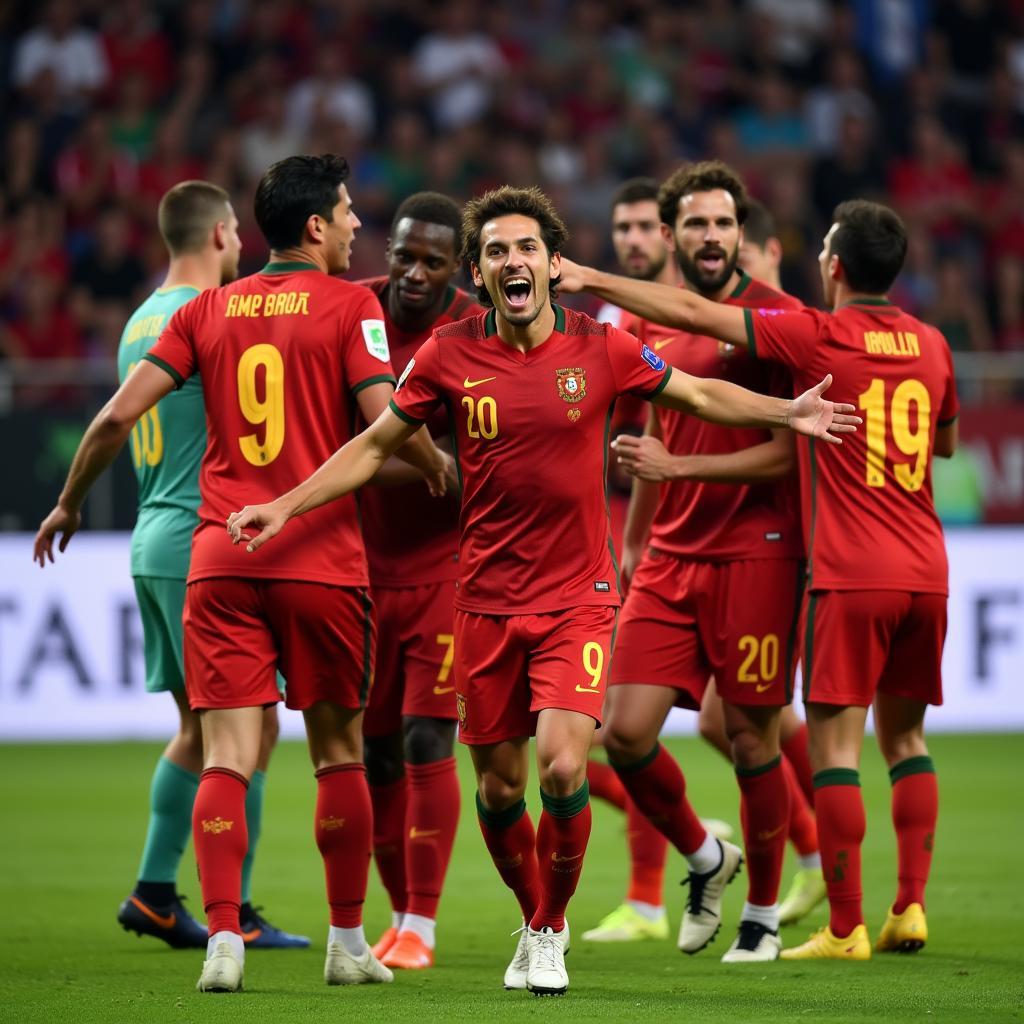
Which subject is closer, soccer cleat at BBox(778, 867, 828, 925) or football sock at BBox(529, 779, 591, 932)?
football sock at BBox(529, 779, 591, 932)

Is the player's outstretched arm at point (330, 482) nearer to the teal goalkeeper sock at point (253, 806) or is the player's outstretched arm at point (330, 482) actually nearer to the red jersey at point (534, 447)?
the red jersey at point (534, 447)

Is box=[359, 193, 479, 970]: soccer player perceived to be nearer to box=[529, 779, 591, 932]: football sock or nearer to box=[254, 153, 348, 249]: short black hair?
box=[254, 153, 348, 249]: short black hair

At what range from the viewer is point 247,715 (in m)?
5.64

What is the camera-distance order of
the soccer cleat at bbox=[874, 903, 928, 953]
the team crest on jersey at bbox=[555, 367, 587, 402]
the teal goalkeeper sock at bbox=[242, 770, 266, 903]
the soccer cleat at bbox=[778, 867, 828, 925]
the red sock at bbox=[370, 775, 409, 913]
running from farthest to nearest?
the soccer cleat at bbox=[778, 867, 828, 925] → the teal goalkeeper sock at bbox=[242, 770, 266, 903] → the red sock at bbox=[370, 775, 409, 913] → the soccer cleat at bbox=[874, 903, 928, 953] → the team crest on jersey at bbox=[555, 367, 587, 402]

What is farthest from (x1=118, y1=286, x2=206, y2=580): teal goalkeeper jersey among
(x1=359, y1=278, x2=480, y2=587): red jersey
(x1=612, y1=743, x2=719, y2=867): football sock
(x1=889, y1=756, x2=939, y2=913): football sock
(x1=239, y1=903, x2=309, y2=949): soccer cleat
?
(x1=889, y1=756, x2=939, y2=913): football sock

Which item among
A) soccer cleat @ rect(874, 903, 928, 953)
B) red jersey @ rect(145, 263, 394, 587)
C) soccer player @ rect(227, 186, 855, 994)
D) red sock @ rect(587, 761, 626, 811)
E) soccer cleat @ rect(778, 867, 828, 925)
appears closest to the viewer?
soccer player @ rect(227, 186, 855, 994)

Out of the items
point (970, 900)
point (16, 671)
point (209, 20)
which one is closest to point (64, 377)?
point (16, 671)

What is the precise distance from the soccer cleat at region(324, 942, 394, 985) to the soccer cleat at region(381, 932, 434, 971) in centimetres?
38

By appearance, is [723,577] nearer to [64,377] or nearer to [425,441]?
[425,441]

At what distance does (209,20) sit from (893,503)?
12.5m

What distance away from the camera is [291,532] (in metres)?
5.71

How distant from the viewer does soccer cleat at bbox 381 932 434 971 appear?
6.15 m

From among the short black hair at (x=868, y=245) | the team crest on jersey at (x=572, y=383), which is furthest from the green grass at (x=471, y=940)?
the short black hair at (x=868, y=245)

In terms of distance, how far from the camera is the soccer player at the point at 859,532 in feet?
20.2
